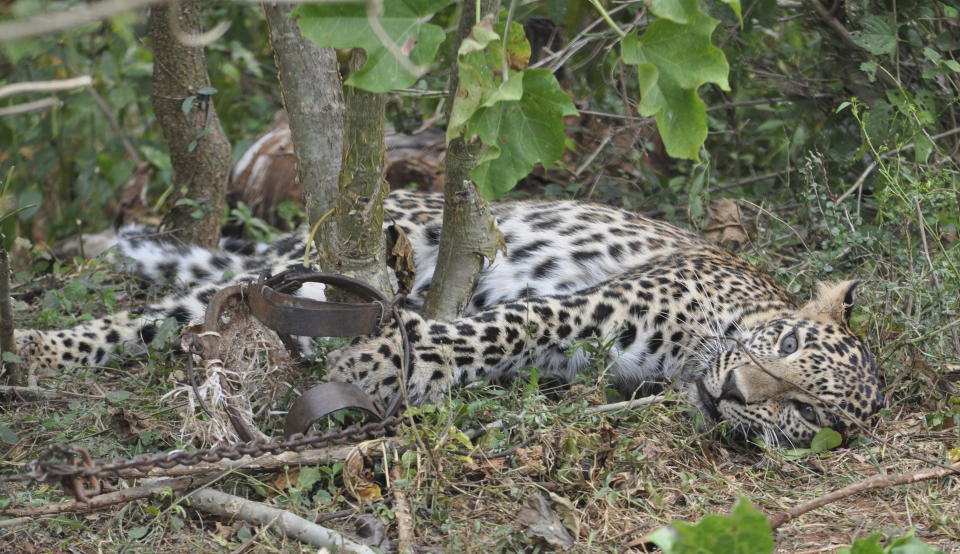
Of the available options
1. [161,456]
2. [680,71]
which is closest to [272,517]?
[161,456]

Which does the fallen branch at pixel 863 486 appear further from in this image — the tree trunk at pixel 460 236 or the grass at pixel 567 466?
the tree trunk at pixel 460 236

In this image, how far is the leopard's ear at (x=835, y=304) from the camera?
15.8 ft

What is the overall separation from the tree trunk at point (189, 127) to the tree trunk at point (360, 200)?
219cm

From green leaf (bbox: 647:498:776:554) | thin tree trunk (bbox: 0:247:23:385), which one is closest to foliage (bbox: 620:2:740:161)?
green leaf (bbox: 647:498:776:554)

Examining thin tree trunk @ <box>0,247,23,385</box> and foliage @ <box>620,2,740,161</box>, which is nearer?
foliage @ <box>620,2,740,161</box>

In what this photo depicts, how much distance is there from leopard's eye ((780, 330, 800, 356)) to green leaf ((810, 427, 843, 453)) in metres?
0.50

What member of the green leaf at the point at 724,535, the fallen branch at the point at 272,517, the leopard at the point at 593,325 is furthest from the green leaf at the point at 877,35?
the fallen branch at the point at 272,517

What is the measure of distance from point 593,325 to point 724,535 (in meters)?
2.33

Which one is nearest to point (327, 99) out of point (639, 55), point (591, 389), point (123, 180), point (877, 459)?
point (591, 389)

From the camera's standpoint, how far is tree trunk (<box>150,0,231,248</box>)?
589 cm

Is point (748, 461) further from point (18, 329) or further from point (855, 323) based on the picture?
point (18, 329)

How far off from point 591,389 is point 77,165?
527 centimetres

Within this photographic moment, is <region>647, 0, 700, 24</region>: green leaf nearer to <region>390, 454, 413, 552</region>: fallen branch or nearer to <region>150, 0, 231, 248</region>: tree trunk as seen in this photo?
<region>390, 454, 413, 552</region>: fallen branch

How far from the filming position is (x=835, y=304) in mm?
4852
